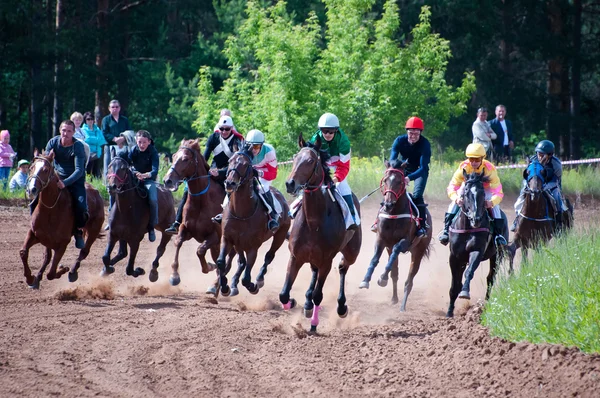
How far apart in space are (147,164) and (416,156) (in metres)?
4.74

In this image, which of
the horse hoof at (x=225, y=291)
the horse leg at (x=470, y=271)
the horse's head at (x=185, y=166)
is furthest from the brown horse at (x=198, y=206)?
the horse leg at (x=470, y=271)

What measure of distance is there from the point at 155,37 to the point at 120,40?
3.31m

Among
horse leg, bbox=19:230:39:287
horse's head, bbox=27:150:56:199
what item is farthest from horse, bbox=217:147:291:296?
horse leg, bbox=19:230:39:287

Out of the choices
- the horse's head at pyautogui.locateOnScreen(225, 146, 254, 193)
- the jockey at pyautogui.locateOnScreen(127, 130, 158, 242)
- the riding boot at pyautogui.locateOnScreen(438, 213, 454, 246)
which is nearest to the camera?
the horse's head at pyautogui.locateOnScreen(225, 146, 254, 193)

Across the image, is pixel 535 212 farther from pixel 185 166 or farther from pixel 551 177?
pixel 185 166

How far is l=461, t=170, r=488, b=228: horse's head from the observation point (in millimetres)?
14383

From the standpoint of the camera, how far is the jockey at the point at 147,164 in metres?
16.8

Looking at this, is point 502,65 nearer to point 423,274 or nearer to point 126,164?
point 423,274

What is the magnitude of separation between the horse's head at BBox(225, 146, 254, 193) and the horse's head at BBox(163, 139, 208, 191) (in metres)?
1.33

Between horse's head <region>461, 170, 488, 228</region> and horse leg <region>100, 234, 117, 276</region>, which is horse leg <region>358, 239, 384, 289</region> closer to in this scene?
horse's head <region>461, 170, 488, 228</region>

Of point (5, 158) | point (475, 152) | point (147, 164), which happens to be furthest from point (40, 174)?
point (5, 158)

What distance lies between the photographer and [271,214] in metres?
15.5

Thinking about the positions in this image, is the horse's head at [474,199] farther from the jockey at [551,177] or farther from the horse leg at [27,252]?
the horse leg at [27,252]

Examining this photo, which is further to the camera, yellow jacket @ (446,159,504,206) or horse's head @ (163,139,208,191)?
horse's head @ (163,139,208,191)
